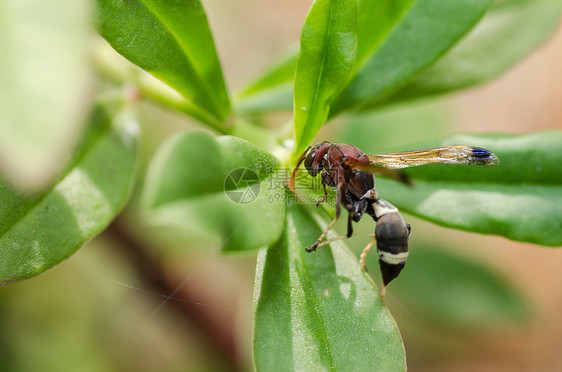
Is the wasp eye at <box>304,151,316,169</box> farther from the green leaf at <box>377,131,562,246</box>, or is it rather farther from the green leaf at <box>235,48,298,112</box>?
the green leaf at <box>235,48,298,112</box>

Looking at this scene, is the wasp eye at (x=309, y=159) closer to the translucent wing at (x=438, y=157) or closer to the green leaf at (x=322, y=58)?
the green leaf at (x=322, y=58)

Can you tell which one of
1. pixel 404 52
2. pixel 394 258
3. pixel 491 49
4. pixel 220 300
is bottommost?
pixel 220 300

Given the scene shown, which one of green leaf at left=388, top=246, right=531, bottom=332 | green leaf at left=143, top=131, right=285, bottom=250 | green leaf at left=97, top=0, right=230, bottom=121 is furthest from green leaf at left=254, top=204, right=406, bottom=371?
green leaf at left=388, top=246, right=531, bottom=332

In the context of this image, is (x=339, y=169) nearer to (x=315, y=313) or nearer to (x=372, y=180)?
(x=372, y=180)

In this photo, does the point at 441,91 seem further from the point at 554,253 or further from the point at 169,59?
the point at 554,253

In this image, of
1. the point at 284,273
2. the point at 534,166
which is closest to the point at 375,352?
the point at 284,273

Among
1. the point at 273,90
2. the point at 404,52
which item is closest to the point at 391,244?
the point at 404,52

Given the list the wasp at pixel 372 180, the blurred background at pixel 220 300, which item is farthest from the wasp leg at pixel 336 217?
the blurred background at pixel 220 300
